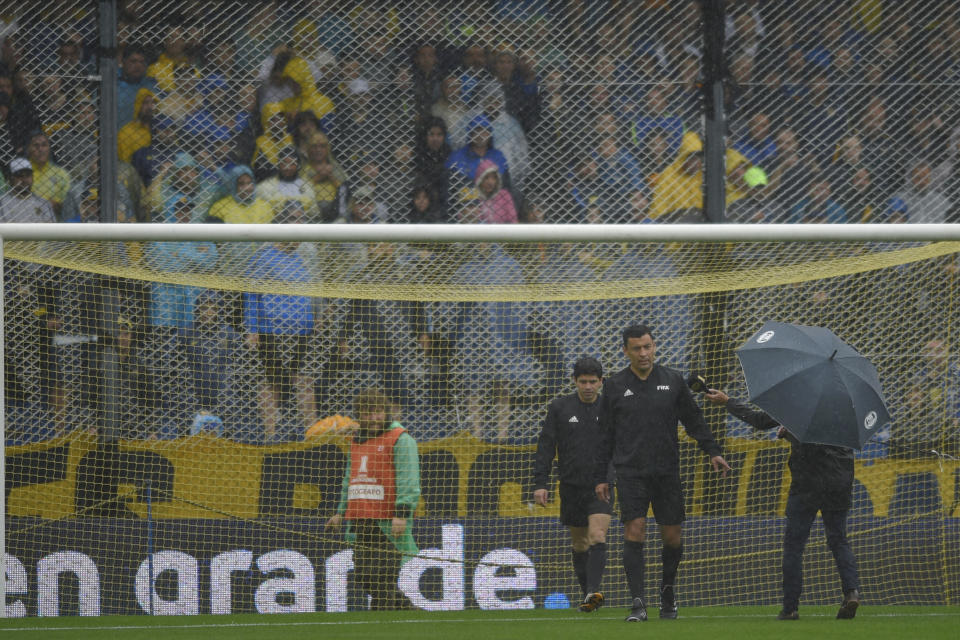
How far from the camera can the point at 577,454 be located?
700 centimetres

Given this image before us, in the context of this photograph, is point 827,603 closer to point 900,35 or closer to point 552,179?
point 552,179

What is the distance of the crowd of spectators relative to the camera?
8.98 meters

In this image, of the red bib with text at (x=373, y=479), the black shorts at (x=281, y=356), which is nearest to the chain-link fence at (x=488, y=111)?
the black shorts at (x=281, y=356)

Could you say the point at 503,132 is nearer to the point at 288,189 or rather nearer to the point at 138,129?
the point at 288,189

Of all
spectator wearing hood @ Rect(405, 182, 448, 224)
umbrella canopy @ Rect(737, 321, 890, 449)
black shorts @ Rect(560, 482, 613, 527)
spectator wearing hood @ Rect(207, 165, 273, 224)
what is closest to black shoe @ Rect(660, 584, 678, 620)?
black shorts @ Rect(560, 482, 613, 527)

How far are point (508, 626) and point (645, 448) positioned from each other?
3.71ft

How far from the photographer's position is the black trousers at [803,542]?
5.93 metres

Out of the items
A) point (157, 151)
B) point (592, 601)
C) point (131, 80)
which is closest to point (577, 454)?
point (592, 601)

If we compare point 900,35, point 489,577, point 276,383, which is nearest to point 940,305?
point 900,35

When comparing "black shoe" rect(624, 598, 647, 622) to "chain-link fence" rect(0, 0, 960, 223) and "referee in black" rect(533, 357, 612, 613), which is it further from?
"chain-link fence" rect(0, 0, 960, 223)

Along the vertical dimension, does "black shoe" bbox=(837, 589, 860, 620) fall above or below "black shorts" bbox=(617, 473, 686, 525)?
below

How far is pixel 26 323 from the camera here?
8062 millimetres

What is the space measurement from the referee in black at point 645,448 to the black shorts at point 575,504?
0.55 metres

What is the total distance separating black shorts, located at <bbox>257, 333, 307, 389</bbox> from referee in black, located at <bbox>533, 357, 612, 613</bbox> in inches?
78.8
